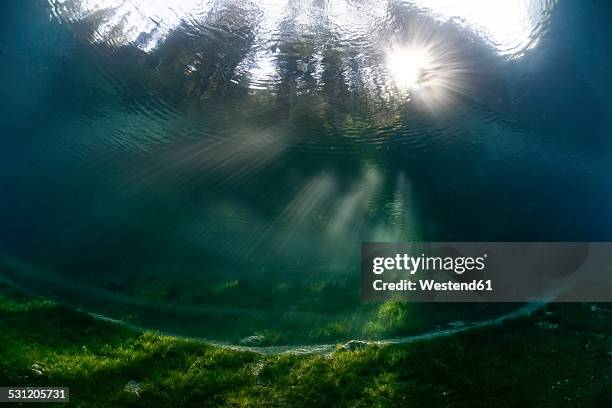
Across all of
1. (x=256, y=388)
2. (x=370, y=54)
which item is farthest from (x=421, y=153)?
(x=256, y=388)

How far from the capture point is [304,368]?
5.96 m

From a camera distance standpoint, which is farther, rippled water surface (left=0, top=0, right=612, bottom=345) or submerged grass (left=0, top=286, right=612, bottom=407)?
rippled water surface (left=0, top=0, right=612, bottom=345)

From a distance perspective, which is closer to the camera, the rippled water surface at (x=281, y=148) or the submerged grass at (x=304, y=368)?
the submerged grass at (x=304, y=368)

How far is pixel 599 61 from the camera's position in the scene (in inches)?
300

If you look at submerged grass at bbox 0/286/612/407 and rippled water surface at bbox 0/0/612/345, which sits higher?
rippled water surface at bbox 0/0/612/345

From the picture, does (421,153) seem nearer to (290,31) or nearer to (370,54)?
(370,54)

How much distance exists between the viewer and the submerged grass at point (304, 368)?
5242 millimetres

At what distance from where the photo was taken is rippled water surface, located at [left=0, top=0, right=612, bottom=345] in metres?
6.66

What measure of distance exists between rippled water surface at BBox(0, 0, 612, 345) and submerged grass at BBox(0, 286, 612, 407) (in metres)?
0.95

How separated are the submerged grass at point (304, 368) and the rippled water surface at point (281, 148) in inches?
37.3

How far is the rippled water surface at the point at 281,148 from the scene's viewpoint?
6.66m

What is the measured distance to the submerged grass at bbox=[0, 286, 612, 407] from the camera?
524cm

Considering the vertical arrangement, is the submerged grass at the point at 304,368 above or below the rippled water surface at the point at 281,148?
below

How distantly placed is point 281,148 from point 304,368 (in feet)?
11.7
